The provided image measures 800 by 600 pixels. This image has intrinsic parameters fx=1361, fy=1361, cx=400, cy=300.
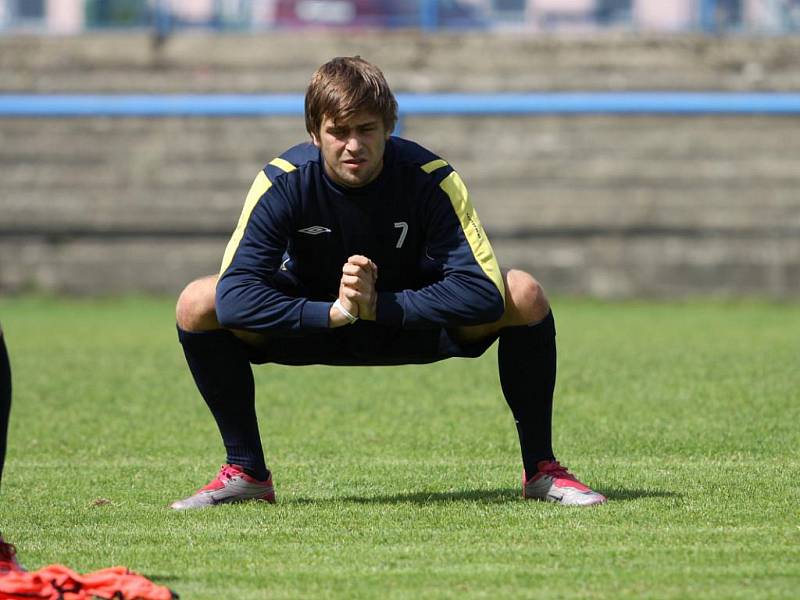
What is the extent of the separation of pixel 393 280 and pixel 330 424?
2.11m

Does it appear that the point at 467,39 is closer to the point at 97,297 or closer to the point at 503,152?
the point at 503,152

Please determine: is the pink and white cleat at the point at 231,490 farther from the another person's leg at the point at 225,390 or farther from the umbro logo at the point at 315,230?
the umbro logo at the point at 315,230

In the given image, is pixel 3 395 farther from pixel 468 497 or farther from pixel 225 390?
pixel 468 497

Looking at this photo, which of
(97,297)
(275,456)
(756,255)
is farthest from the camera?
(97,297)

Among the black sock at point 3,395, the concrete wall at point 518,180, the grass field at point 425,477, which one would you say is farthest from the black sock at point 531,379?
the concrete wall at point 518,180

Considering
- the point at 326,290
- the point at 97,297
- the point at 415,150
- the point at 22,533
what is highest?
the point at 415,150

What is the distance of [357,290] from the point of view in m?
3.98

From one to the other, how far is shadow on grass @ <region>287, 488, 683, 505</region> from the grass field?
2 cm

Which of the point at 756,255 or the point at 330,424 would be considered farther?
the point at 756,255

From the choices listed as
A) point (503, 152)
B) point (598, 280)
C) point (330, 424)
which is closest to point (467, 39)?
point (503, 152)

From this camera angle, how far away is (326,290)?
439 centimetres

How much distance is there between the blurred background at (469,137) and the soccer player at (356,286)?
29.9ft

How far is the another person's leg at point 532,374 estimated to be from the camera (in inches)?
166

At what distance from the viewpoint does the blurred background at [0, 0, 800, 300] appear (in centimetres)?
1398
